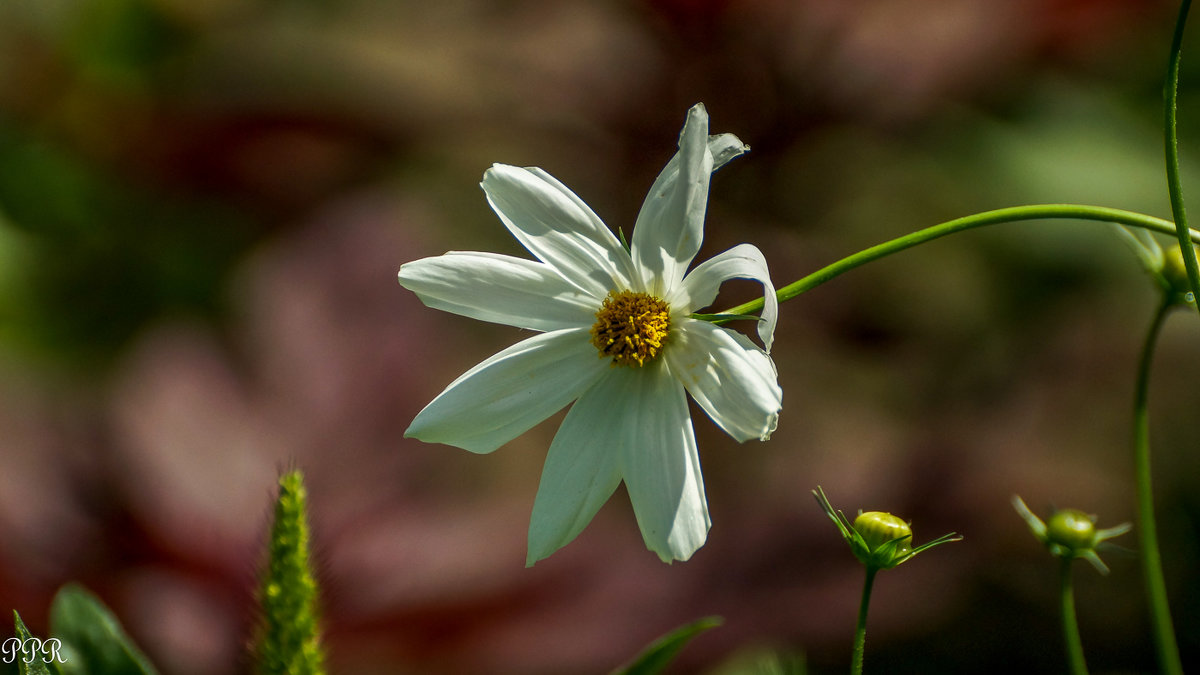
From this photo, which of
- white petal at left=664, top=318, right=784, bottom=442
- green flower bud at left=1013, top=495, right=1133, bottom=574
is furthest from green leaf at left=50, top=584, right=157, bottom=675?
green flower bud at left=1013, top=495, right=1133, bottom=574

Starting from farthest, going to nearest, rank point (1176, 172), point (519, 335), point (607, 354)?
point (519, 335) < point (607, 354) < point (1176, 172)

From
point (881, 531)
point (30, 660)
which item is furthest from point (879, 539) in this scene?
point (30, 660)

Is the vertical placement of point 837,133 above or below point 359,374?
above

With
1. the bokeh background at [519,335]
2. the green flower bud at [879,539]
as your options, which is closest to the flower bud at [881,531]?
the green flower bud at [879,539]

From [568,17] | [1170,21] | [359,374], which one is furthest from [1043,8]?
[359,374]

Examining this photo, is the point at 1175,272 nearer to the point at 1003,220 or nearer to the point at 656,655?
the point at 1003,220

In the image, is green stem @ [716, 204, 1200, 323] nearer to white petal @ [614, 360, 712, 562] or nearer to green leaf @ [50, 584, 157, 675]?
white petal @ [614, 360, 712, 562]

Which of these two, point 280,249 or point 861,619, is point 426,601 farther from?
point 861,619
